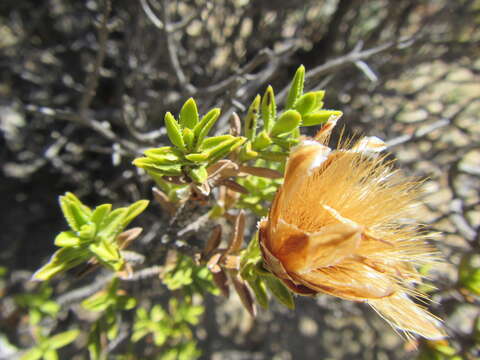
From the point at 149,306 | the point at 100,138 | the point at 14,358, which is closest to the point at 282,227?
the point at 14,358

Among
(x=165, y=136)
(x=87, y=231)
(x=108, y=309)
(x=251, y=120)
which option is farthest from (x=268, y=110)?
(x=108, y=309)

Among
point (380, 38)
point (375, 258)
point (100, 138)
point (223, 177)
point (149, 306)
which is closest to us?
point (375, 258)

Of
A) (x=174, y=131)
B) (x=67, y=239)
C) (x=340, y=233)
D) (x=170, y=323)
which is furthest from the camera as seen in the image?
(x=170, y=323)

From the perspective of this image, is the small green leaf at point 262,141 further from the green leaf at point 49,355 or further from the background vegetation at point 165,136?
the green leaf at point 49,355

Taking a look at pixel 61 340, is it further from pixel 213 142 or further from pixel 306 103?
pixel 306 103

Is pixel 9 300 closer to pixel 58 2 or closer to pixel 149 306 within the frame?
pixel 149 306

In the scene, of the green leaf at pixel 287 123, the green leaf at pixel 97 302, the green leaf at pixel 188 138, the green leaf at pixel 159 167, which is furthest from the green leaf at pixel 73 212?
the green leaf at pixel 287 123

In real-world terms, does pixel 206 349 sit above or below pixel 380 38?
below
